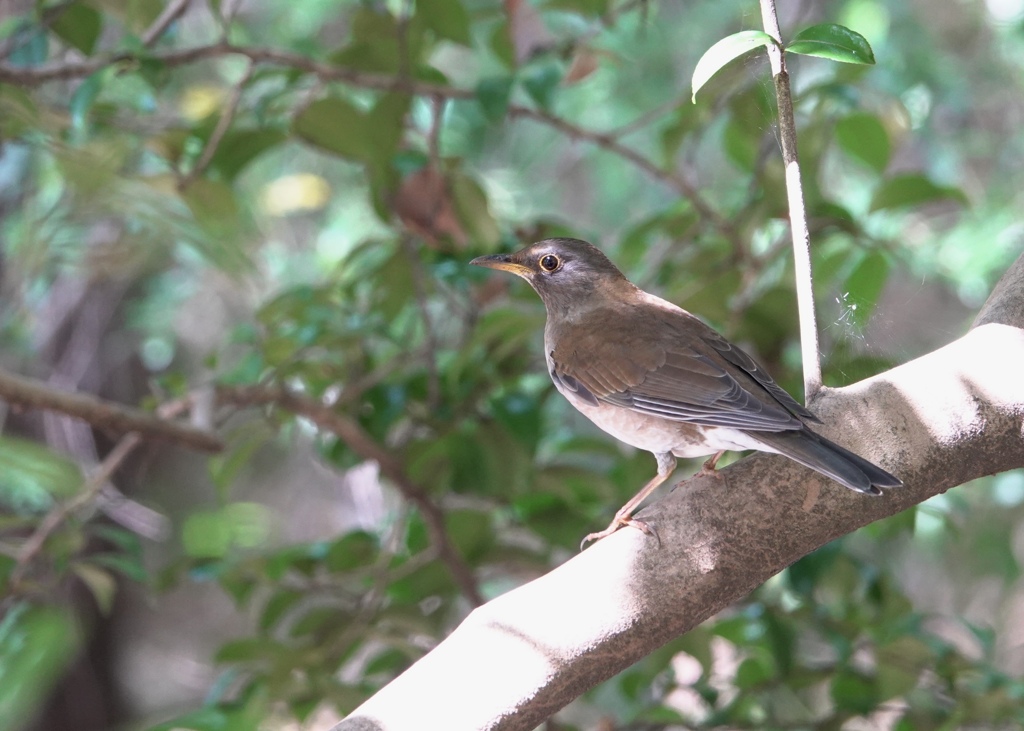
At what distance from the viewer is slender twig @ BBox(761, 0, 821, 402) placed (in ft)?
6.26

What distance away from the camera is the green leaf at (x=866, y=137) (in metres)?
3.34

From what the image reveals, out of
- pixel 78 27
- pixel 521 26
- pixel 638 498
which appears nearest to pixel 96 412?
pixel 78 27

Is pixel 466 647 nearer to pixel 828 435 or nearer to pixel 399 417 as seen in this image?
pixel 828 435

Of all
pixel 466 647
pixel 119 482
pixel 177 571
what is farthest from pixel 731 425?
pixel 119 482

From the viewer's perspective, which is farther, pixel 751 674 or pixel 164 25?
pixel 751 674

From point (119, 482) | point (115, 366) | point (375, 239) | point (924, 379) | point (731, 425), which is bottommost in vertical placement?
point (119, 482)

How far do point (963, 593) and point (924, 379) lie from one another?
265 inches

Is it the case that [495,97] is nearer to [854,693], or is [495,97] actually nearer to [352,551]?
[352,551]

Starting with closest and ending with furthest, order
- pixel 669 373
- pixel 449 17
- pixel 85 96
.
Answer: pixel 669 373
pixel 85 96
pixel 449 17

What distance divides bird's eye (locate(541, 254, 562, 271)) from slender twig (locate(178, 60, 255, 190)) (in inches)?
40.9

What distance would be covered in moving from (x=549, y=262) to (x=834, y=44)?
58.3 inches

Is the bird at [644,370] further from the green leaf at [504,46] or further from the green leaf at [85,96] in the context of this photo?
the green leaf at [85,96]

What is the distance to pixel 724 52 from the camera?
1745 mm

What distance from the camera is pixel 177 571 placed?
11.0 feet
